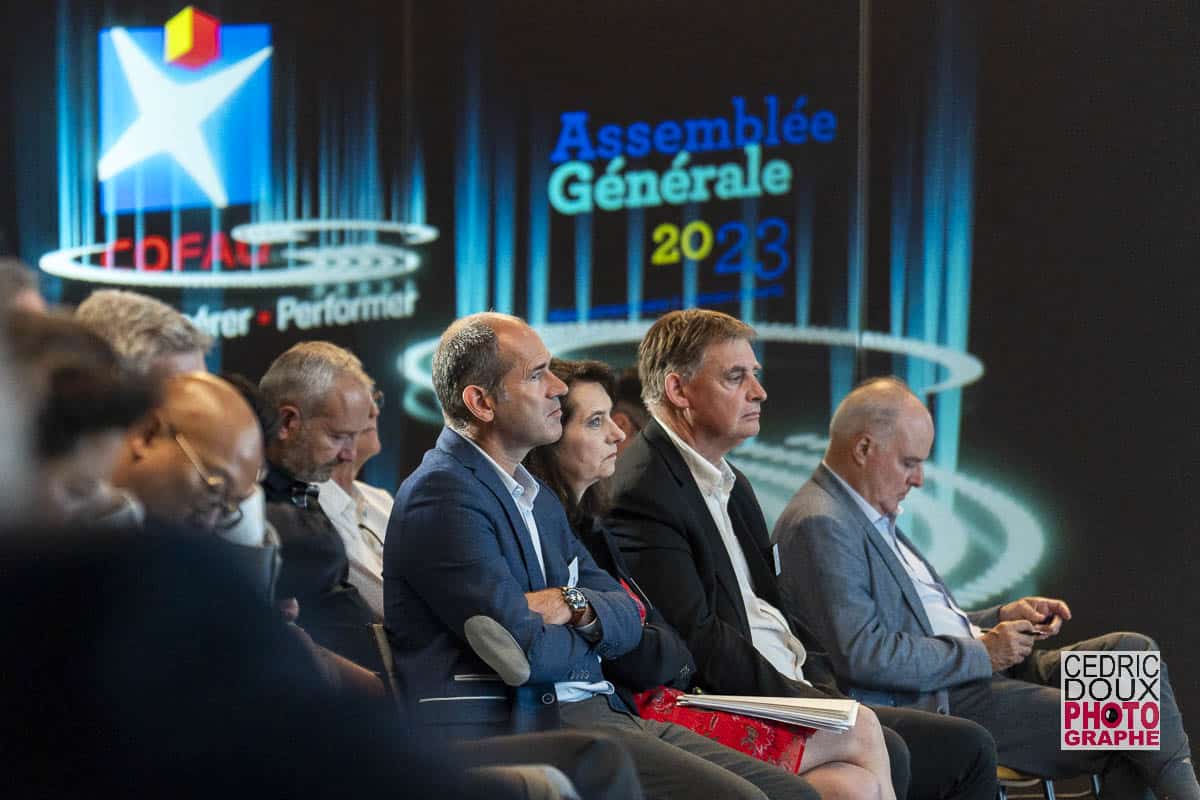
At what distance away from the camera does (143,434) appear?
20.0 inches

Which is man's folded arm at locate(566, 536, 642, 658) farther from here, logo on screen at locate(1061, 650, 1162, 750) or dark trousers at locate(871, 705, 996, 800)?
logo on screen at locate(1061, 650, 1162, 750)

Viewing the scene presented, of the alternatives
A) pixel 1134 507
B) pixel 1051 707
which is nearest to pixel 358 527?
pixel 1051 707

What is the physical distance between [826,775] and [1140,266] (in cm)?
342

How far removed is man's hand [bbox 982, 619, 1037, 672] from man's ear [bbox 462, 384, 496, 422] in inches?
66.5

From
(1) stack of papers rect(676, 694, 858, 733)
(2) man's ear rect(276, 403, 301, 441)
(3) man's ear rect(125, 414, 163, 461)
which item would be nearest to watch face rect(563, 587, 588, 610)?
(1) stack of papers rect(676, 694, 858, 733)

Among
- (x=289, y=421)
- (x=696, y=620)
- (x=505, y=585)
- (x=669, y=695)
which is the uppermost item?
(x=289, y=421)

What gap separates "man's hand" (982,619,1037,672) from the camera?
382cm

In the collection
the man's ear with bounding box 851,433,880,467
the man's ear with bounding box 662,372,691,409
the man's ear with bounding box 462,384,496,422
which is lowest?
the man's ear with bounding box 851,433,880,467

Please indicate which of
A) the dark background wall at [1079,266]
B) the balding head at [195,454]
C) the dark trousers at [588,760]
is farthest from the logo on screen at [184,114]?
the balding head at [195,454]

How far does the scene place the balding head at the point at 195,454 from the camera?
0.50m

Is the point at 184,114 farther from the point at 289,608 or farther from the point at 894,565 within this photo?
the point at 289,608

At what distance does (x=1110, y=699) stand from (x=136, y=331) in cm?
383

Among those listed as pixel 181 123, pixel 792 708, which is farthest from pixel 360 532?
pixel 181 123

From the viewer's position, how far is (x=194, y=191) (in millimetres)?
5473
